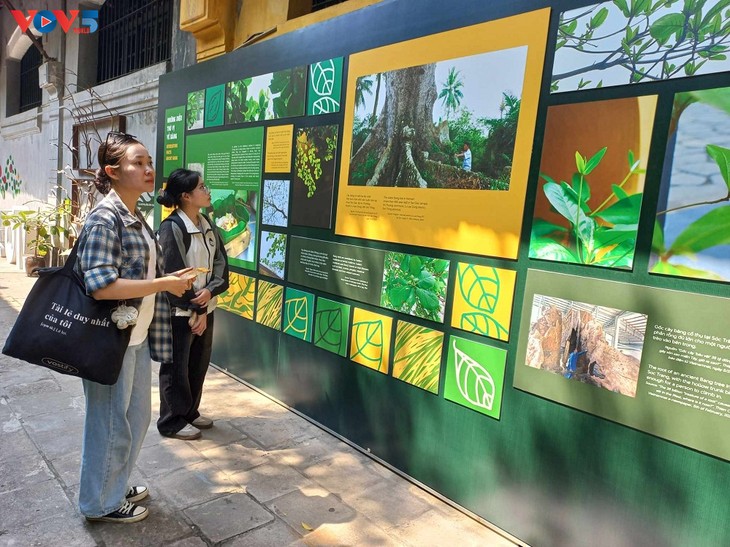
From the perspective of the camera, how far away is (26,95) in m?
13.1

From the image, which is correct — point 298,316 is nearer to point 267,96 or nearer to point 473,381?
point 473,381

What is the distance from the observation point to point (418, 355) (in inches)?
120

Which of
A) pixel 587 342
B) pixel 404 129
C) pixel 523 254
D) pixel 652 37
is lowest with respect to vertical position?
pixel 587 342

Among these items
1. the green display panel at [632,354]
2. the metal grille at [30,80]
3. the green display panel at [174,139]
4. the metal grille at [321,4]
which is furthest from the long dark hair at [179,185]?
the metal grille at [30,80]

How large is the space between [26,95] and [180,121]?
34.9 ft

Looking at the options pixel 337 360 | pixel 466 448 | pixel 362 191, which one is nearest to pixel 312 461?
pixel 337 360

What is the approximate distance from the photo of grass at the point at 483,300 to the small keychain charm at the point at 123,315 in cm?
162

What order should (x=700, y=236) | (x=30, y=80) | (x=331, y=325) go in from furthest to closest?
1. (x=30, y=80)
2. (x=331, y=325)
3. (x=700, y=236)

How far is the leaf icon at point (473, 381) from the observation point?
2.68 meters

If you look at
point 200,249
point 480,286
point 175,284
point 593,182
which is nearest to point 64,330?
point 175,284

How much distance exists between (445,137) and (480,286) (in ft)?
2.87

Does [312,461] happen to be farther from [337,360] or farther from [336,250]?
[336,250]

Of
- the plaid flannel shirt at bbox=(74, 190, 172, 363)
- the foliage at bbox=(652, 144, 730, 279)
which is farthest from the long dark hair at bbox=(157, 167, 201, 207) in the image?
the foliage at bbox=(652, 144, 730, 279)

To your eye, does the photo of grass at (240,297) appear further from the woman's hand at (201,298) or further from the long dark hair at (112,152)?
the long dark hair at (112,152)
